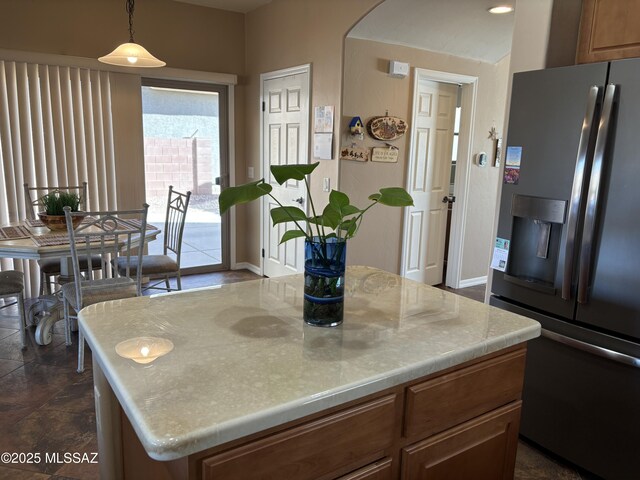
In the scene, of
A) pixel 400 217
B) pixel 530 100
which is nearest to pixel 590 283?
pixel 530 100

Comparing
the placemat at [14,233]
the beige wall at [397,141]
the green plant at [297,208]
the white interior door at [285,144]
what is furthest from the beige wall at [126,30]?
the green plant at [297,208]

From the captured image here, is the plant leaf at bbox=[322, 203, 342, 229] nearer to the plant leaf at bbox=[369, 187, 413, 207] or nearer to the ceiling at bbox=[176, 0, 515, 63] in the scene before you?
the plant leaf at bbox=[369, 187, 413, 207]

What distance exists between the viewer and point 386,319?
1.50 meters

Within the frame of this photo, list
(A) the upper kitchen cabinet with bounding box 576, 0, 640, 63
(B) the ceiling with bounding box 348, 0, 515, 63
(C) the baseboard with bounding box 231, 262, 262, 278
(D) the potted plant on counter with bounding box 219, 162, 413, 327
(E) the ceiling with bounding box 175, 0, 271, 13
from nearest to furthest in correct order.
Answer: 1. (D) the potted plant on counter with bounding box 219, 162, 413, 327
2. (A) the upper kitchen cabinet with bounding box 576, 0, 640, 63
3. (B) the ceiling with bounding box 348, 0, 515, 63
4. (E) the ceiling with bounding box 175, 0, 271, 13
5. (C) the baseboard with bounding box 231, 262, 262, 278

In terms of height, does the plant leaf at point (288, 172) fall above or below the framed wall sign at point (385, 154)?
below

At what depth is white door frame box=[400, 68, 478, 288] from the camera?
438 cm

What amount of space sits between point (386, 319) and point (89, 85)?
4.05 metres

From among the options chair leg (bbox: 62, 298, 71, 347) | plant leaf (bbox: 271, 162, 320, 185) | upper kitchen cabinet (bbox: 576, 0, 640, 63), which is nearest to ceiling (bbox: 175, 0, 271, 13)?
chair leg (bbox: 62, 298, 71, 347)

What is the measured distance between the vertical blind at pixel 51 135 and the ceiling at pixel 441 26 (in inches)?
98.8

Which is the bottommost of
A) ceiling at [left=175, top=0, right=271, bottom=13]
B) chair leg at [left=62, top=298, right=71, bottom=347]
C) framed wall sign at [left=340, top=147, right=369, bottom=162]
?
chair leg at [left=62, top=298, right=71, bottom=347]

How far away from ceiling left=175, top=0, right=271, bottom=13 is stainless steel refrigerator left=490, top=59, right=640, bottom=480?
341cm

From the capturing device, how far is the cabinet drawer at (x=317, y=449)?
0.96 metres

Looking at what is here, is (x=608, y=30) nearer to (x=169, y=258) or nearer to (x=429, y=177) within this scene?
(x=429, y=177)

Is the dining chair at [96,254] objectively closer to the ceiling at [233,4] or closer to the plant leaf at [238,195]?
the plant leaf at [238,195]
